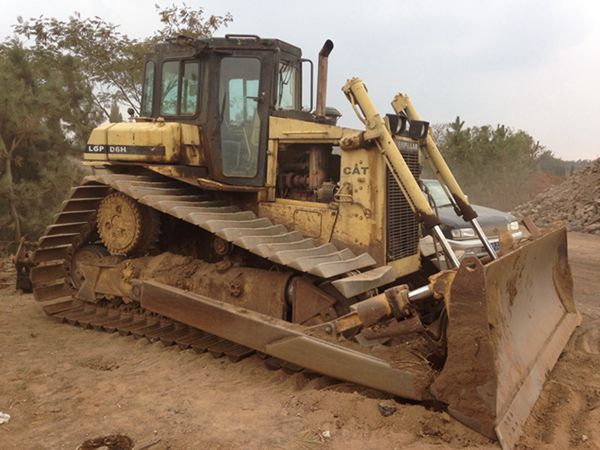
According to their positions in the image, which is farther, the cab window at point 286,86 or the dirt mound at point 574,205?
the dirt mound at point 574,205

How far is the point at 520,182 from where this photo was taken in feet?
86.8

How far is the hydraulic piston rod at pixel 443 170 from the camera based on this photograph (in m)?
5.78

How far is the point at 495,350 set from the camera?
3.71 meters

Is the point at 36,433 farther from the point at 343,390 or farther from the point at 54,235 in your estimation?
the point at 54,235

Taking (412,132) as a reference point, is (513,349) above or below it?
below

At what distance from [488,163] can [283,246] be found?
22288mm

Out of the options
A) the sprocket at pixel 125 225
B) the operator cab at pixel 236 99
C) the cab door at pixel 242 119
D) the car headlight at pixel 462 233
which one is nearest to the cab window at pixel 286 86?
the operator cab at pixel 236 99

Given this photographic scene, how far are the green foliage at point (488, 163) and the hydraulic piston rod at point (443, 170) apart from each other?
1951 centimetres

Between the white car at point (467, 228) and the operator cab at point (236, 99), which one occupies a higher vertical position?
the operator cab at point (236, 99)

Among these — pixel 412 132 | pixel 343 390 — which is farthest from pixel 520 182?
pixel 343 390

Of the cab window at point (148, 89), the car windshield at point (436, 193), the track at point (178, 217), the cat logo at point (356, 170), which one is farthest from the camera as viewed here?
the car windshield at point (436, 193)

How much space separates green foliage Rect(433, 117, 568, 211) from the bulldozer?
1967 cm

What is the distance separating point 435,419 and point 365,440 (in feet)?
1.65

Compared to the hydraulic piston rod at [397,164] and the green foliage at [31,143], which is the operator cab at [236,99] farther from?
the green foliage at [31,143]
